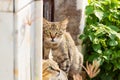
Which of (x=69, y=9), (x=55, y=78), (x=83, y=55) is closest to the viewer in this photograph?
(x=55, y=78)

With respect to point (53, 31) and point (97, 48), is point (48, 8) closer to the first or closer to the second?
point (53, 31)

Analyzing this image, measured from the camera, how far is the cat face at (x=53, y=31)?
2.76 metres

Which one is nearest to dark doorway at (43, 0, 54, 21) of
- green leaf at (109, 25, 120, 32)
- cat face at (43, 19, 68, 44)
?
cat face at (43, 19, 68, 44)

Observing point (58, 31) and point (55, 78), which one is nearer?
point (55, 78)

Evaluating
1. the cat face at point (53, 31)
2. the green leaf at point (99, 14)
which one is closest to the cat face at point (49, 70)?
the cat face at point (53, 31)

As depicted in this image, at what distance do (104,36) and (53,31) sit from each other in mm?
703

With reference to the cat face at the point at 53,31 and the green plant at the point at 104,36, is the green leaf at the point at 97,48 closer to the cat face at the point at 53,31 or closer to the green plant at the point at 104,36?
the green plant at the point at 104,36

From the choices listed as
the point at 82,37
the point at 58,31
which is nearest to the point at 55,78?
the point at 58,31

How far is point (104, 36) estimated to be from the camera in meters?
3.31

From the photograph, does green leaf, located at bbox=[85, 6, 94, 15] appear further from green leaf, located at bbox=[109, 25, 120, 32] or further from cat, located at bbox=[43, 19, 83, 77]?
cat, located at bbox=[43, 19, 83, 77]

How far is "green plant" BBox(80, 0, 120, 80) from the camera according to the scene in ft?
10.7
